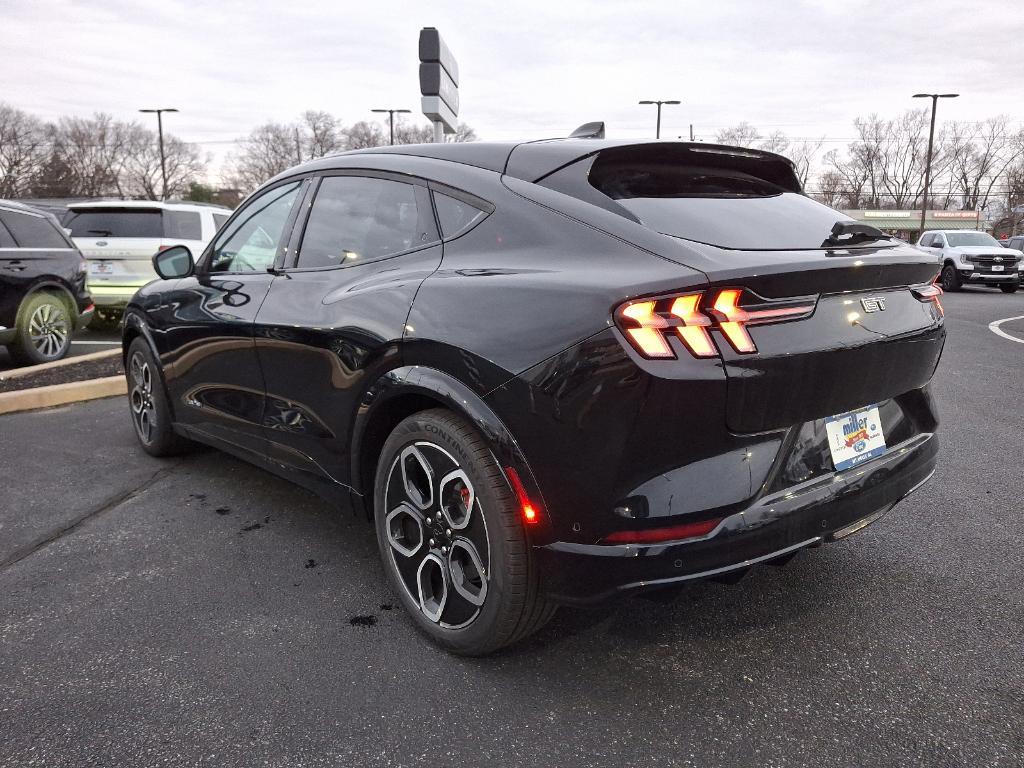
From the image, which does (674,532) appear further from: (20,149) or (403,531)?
(20,149)

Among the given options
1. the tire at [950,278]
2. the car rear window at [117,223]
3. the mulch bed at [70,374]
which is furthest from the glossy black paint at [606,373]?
the tire at [950,278]

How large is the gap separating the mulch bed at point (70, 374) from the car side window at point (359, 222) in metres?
4.40

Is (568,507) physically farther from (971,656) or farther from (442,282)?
(971,656)

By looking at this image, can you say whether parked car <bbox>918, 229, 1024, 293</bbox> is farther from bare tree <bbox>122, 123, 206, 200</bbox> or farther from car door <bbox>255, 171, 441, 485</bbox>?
bare tree <bbox>122, 123, 206, 200</bbox>

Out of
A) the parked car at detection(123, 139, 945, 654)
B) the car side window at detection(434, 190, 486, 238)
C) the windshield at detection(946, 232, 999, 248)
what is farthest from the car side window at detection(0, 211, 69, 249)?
the windshield at detection(946, 232, 999, 248)

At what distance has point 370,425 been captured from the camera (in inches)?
102

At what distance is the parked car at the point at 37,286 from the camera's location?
7.20 metres

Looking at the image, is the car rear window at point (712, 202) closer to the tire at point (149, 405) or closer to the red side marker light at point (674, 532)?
the red side marker light at point (674, 532)

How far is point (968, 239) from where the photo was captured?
21.6 meters

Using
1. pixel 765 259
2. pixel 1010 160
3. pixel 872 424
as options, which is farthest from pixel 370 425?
pixel 1010 160

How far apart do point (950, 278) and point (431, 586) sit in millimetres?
22744

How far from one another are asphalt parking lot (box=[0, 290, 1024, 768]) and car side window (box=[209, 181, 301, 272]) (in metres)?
1.24

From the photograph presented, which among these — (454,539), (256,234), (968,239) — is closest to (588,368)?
(454,539)

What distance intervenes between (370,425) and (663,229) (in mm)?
1202
